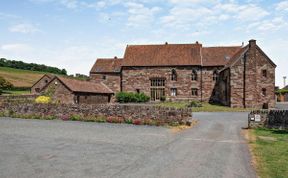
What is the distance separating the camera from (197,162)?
478 inches

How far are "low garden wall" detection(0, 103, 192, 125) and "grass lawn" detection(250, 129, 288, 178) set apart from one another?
25.7 feet

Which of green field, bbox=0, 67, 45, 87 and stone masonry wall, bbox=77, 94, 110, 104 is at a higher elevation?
green field, bbox=0, 67, 45, 87

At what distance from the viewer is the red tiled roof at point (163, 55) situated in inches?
2349

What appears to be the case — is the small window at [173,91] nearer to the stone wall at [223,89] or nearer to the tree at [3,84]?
the stone wall at [223,89]

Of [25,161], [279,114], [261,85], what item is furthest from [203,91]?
[25,161]

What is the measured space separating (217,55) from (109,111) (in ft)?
121

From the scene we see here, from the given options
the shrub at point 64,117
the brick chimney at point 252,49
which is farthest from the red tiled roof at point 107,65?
the shrub at point 64,117

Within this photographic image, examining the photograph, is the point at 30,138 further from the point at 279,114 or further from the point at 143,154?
the point at 279,114

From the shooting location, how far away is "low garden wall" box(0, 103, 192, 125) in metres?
26.2

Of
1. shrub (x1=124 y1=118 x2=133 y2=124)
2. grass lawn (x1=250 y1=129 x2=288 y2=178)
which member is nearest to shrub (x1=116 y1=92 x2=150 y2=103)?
shrub (x1=124 y1=118 x2=133 y2=124)

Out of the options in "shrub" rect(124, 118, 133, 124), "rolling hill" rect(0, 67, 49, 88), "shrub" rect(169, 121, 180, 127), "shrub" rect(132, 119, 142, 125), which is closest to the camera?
"shrub" rect(169, 121, 180, 127)

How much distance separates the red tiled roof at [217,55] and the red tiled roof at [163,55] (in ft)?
4.45

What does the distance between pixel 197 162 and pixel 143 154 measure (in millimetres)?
2523

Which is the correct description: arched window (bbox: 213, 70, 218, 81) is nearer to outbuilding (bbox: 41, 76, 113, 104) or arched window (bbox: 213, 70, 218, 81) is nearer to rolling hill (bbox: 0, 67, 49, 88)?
outbuilding (bbox: 41, 76, 113, 104)
